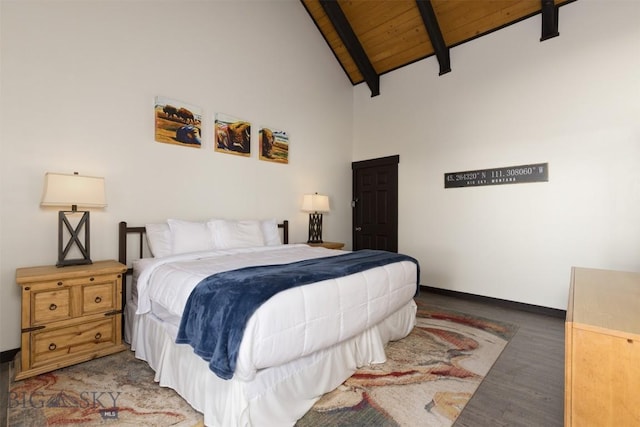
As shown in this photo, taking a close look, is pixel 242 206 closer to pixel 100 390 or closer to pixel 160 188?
pixel 160 188

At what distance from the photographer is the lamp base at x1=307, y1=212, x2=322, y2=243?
Result: 4566mm

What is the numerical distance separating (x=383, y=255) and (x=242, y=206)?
1981mm

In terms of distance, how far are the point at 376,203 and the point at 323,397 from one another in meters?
3.67

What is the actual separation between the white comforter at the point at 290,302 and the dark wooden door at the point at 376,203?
231 cm

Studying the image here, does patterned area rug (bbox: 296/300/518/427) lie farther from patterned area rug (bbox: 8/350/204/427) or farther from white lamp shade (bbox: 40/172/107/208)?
white lamp shade (bbox: 40/172/107/208)

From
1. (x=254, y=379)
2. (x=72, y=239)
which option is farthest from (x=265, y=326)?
(x=72, y=239)

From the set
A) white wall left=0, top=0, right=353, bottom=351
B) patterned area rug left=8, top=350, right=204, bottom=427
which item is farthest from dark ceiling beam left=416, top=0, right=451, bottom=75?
patterned area rug left=8, top=350, right=204, bottom=427

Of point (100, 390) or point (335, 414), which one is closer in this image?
point (335, 414)

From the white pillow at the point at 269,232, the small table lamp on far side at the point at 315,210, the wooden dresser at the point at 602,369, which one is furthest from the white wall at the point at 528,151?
the wooden dresser at the point at 602,369

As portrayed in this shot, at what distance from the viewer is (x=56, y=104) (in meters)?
2.49

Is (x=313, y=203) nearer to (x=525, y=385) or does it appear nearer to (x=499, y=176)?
(x=499, y=176)

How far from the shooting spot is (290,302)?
157 centimetres

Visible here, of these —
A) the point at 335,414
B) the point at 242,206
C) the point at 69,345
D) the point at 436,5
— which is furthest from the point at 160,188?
the point at 436,5

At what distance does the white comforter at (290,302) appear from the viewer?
1.45 meters
